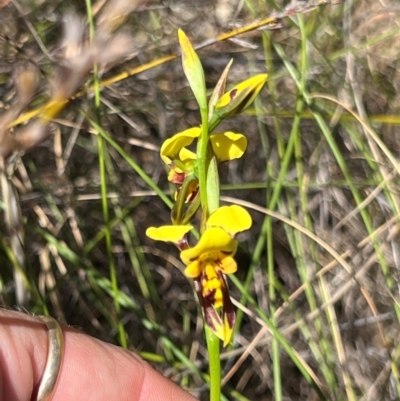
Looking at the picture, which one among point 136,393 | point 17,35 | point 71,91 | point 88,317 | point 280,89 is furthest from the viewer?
point 280,89

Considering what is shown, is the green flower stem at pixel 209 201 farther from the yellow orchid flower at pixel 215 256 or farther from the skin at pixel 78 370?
the skin at pixel 78 370

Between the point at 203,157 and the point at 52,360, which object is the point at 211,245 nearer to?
the point at 203,157

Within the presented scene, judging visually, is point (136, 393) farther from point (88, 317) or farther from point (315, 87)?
point (315, 87)

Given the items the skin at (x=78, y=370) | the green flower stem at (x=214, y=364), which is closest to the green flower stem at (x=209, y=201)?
the green flower stem at (x=214, y=364)

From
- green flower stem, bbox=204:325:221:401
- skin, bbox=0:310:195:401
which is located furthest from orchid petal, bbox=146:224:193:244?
skin, bbox=0:310:195:401

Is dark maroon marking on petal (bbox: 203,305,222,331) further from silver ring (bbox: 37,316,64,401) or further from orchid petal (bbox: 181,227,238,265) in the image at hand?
silver ring (bbox: 37,316,64,401)

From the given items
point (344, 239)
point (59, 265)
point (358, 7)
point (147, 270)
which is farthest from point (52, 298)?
point (358, 7)
